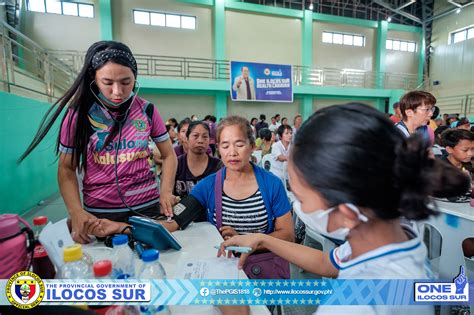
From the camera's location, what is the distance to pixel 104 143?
1119 mm

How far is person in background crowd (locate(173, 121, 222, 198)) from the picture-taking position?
1995mm

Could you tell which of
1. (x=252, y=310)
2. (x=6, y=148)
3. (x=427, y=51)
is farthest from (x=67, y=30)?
(x=427, y=51)

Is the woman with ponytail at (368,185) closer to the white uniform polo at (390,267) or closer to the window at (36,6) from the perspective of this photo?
the white uniform polo at (390,267)

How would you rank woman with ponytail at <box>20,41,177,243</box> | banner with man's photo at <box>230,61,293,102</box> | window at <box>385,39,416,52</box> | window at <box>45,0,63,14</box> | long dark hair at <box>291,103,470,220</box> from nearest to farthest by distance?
long dark hair at <box>291,103,470,220</box> < woman with ponytail at <box>20,41,177,243</box> < window at <box>45,0,63,14</box> < banner with man's photo at <box>230,61,293,102</box> < window at <box>385,39,416,52</box>

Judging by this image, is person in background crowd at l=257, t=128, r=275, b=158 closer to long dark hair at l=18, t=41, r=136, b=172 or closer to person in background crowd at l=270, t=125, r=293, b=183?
person in background crowd at l=270, t=125, r=293, b=183

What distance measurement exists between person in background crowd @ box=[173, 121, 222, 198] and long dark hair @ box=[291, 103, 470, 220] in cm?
151

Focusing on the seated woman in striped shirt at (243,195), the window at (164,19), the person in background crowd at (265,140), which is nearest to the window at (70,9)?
the window at (164,19)

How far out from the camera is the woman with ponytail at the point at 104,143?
1.04 metres

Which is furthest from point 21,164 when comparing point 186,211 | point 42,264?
point 42,264

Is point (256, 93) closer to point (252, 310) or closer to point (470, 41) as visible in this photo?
point (252, 310)

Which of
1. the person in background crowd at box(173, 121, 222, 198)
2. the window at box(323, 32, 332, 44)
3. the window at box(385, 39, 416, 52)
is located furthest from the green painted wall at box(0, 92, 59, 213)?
the window at box(385, 39, 416, 52)

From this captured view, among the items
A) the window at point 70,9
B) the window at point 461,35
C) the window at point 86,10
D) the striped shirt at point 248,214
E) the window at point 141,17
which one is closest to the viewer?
the striped shirt at point 248,214

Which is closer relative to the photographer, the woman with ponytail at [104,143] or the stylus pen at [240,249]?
the stylus pen at [240,249]

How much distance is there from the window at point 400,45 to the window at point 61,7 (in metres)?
11.0
